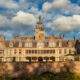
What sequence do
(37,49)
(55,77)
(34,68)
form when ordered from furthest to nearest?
(37,49), (34,68), (55,77)

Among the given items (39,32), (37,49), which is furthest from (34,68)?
(39,32)

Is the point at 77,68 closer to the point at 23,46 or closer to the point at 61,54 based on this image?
the point at 61,54

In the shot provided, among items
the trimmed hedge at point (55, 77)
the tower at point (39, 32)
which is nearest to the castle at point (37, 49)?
the tower at point (39, 32)

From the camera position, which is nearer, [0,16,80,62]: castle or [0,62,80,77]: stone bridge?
[0,62,80,77]: stone bridge

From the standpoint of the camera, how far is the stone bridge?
26953 millimetres

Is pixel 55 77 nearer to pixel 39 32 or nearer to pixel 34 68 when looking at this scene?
pixel 34 68

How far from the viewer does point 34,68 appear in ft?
90.0

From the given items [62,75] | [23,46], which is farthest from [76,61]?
[23,46]

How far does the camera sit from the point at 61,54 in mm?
53125

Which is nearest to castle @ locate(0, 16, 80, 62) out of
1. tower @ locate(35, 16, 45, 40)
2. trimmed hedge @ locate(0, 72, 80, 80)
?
tower @ locate(35, 16, 45, 40)

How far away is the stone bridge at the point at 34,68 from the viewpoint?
2695 centimetres

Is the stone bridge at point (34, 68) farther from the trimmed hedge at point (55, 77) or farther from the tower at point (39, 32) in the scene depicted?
the tower at point (39, 32)

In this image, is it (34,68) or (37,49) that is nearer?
(34,68)

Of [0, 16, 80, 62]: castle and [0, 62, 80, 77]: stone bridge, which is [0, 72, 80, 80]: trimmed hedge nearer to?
[0, 62, 80, 77]: stone bridge
